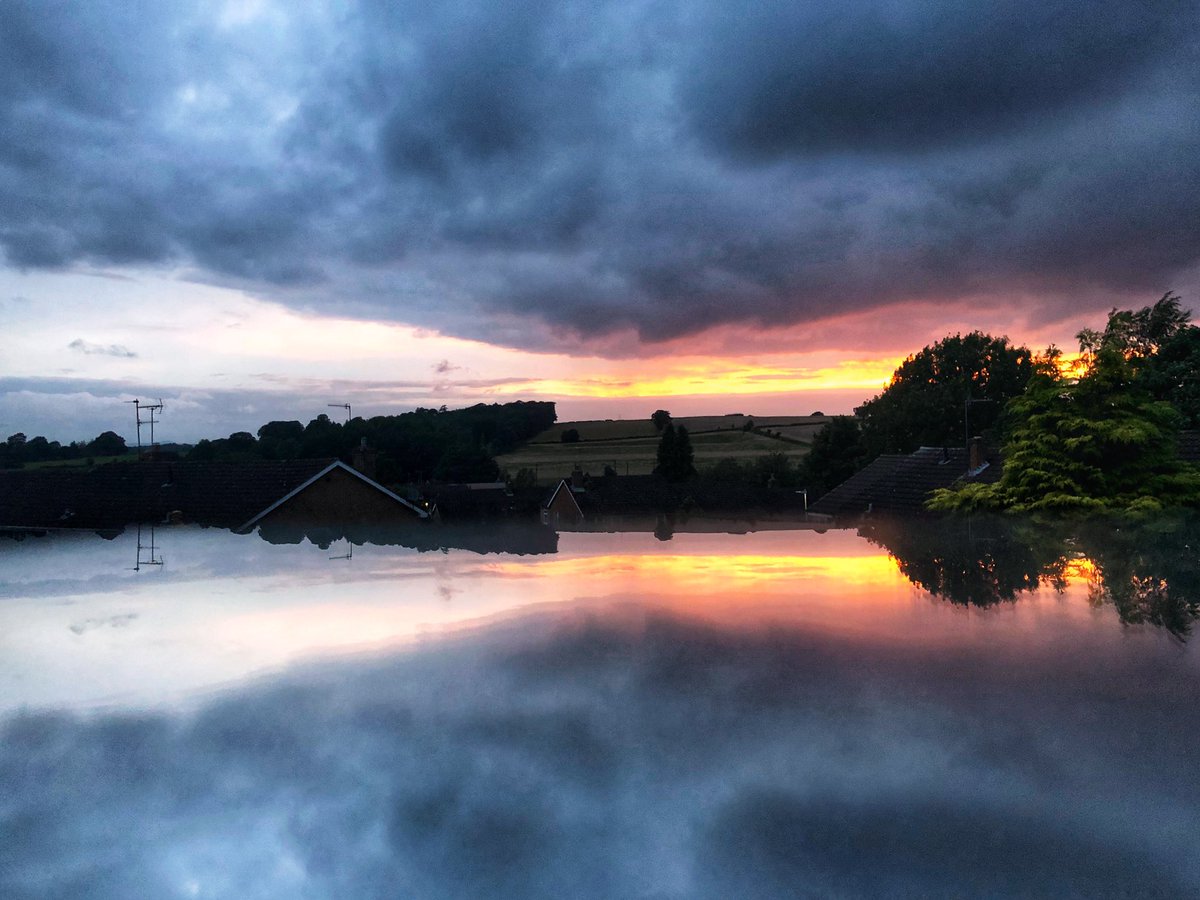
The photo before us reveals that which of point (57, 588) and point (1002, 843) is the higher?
point (57, 588)

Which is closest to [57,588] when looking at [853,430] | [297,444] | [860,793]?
[860,793]

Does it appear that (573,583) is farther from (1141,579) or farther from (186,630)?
(1141,579)

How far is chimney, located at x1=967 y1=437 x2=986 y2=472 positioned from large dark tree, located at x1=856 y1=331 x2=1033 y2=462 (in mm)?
34717

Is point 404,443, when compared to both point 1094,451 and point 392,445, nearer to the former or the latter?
point 392,445

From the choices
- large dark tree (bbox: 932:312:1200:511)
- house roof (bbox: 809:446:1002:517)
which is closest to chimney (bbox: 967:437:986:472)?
house roof (bbox: 809:446:1002:517)

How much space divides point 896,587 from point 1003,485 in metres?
14.5

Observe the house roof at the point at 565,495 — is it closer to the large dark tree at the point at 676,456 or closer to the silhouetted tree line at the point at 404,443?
the silhouetted tree line at the point at 404,443

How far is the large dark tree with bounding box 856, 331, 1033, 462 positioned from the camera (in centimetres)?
7112

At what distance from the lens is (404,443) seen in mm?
57625

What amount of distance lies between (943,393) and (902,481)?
125 feet

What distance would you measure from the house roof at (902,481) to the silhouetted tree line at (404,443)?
22.6 meters

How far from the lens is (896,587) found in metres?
11.0

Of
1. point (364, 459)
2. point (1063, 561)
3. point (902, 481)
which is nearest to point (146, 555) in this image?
point (1063, 561)

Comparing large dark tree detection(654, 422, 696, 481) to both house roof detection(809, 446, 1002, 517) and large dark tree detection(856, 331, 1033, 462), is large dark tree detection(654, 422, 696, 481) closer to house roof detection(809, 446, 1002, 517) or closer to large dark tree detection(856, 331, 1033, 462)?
large dark tree detection(856, 331, 1033, 462)
